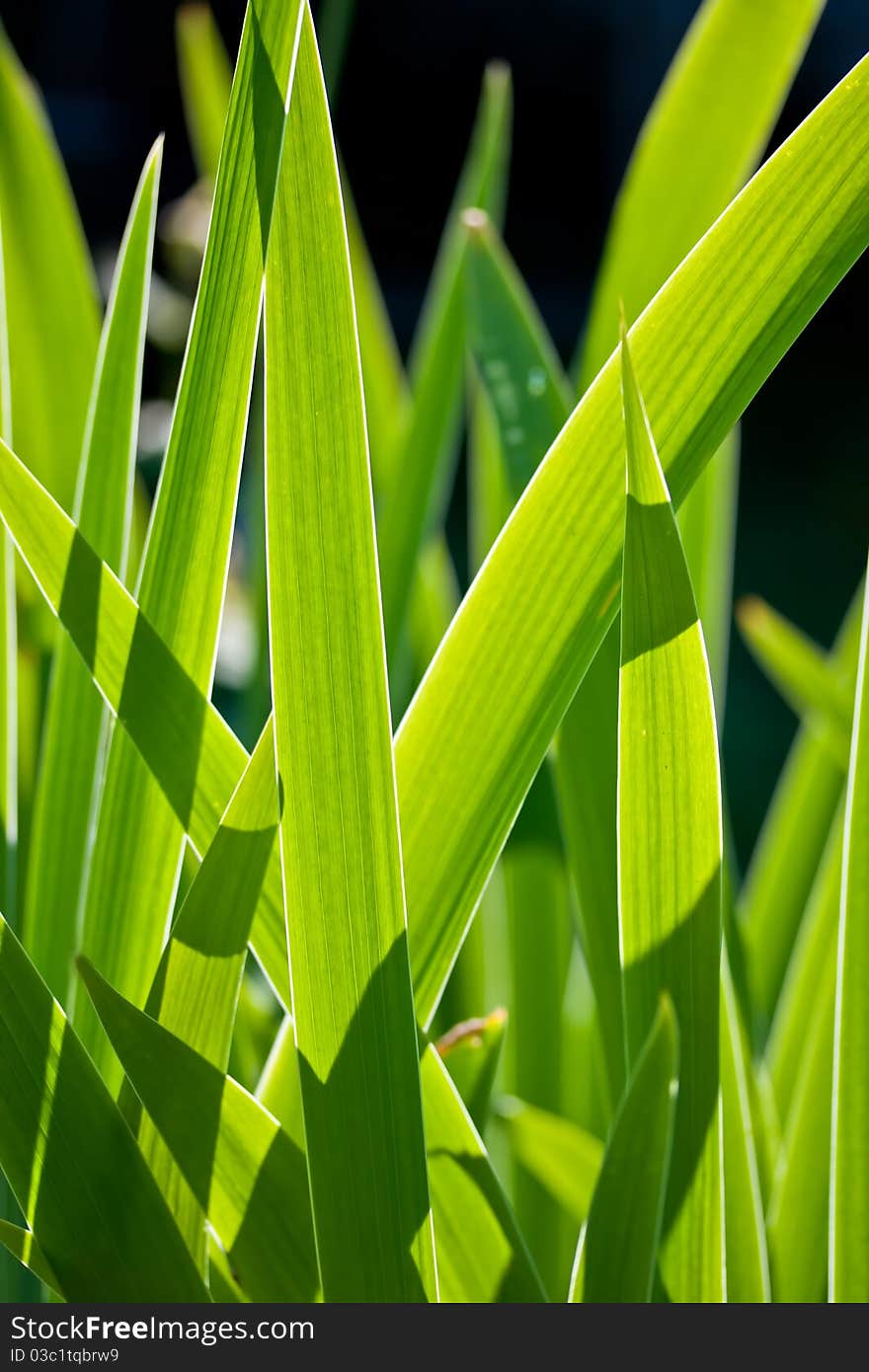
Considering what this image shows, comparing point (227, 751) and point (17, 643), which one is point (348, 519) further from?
point (17, 643)

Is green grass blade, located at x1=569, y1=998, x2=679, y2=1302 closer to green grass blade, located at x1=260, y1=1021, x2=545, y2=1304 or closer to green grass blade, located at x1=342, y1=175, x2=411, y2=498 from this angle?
green grass blade, located at x1=260, y1=1021, x2=545, y2=1304

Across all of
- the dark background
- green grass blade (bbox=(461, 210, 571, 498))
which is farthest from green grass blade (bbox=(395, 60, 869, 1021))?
the dark background

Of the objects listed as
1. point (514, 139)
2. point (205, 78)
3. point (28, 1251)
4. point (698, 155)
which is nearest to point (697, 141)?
point (698, 155)

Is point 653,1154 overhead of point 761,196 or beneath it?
beneath

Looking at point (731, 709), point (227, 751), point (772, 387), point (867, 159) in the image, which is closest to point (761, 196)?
point (867, 159)

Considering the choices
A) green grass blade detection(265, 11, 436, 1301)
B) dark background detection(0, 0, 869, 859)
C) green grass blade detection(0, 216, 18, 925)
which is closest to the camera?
green grass blade detection(265, 11, 436, 1301)

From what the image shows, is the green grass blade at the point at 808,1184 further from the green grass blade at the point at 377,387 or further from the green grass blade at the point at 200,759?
the green grass blade at the point at 377,387

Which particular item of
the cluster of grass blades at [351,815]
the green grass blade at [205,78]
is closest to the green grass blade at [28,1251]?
the cluster of grass blades at [351,815]
